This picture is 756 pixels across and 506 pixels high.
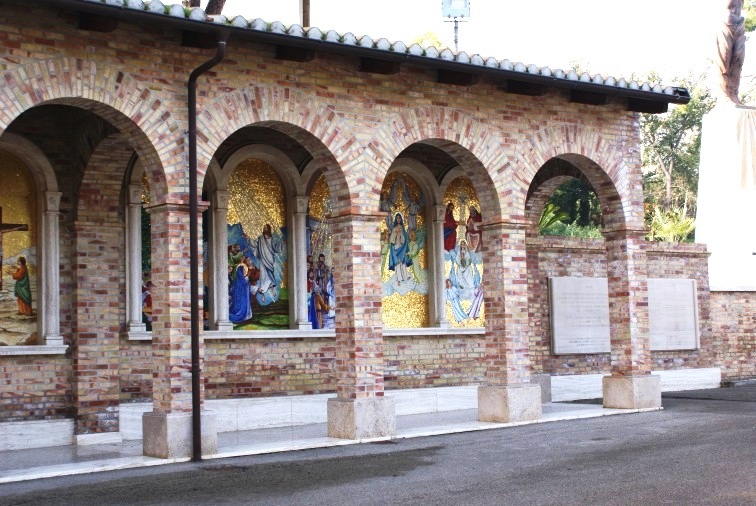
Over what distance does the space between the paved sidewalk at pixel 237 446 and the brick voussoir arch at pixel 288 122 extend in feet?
9.48

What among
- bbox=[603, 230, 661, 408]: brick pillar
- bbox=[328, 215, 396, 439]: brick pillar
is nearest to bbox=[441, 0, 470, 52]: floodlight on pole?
bbox=[603, 230, 661, 408]: brick pillar

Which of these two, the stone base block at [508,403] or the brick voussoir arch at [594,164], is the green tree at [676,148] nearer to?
the brick voussoir arch at [594,164]

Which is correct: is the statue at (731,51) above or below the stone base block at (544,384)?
above

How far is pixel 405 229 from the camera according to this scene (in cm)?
1648

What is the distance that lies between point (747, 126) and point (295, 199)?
13389 millimetres

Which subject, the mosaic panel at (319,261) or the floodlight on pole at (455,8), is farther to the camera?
the floodlight on pole at (455,8)

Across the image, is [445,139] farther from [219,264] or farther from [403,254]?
[219,264]

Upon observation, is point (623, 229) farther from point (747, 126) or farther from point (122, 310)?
point (747, 126)

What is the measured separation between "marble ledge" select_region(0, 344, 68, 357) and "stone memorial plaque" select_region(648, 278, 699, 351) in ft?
38.0

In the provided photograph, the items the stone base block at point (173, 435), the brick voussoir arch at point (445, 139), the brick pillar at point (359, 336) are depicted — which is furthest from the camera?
the brick voussoir arch at point (445, 139)

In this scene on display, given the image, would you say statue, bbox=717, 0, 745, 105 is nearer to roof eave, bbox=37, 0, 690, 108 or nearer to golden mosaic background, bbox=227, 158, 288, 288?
roof eave, bbox=37, 0, 690, 108

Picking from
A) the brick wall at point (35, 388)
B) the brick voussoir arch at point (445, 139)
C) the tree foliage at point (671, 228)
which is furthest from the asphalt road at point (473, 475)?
the tree foliage at point (671, 228)

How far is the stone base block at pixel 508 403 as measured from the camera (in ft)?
45.3

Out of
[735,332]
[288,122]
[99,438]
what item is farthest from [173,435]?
[735,332]
